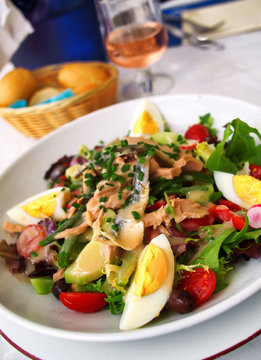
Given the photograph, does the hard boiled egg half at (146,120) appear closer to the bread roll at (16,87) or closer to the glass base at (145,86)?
the glass base at (145,86)

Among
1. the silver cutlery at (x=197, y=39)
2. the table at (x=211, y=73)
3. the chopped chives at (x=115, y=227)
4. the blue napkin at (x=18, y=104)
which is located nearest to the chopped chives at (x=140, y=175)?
the chopped chives at (x=115, y=227)

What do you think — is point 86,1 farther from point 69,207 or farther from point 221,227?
point 221,227

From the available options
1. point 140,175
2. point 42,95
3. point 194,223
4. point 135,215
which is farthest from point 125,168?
point 42,95

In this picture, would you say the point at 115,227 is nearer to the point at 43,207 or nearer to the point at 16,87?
the point at 43,207

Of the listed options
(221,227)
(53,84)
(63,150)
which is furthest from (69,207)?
(53,84)

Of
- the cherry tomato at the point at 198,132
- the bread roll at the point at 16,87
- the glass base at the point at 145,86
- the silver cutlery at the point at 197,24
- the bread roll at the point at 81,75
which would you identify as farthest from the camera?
the silver cutlery at the point at 197,24

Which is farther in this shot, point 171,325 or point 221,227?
point 221,227
